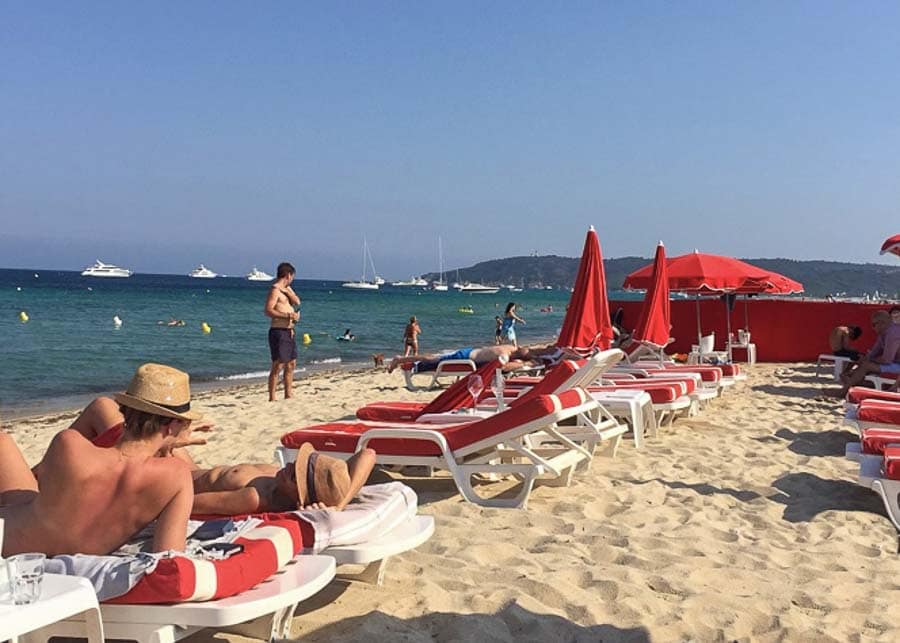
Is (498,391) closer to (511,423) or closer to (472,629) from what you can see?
(511,423)

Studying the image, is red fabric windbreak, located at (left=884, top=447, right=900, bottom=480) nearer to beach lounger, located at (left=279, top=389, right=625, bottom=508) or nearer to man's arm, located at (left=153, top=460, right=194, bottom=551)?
beach lounger, located at (left=279, top=389, right=625, bottom=508)

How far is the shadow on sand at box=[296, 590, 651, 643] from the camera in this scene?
10.9ft

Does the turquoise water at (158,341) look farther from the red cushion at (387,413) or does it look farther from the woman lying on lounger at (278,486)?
the woman lying on lounger at (278,486)

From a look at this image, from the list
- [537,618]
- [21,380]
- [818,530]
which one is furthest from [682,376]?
[21,380]

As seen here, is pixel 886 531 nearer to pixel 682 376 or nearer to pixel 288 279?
pixel 682 376

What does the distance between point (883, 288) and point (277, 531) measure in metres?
59.5

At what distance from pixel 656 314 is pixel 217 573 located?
8784 mm

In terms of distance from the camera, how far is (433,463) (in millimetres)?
5340

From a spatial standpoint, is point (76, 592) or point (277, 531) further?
point (277, 531)

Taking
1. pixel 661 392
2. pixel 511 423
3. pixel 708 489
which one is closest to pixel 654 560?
pixel 511 423

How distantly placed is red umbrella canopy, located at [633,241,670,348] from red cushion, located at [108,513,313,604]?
26.6ft

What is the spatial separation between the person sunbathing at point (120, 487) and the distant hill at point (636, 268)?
12.9m

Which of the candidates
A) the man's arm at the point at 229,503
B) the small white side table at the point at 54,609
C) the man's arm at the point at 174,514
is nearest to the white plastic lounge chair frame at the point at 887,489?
the man's arm at the point at 229,503

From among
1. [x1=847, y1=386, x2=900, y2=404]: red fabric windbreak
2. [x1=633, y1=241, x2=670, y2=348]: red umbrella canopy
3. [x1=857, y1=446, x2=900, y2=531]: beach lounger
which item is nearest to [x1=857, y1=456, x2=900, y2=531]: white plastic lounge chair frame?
[x1=857, y1=446, x2=900, y2=531]: beach lounger
